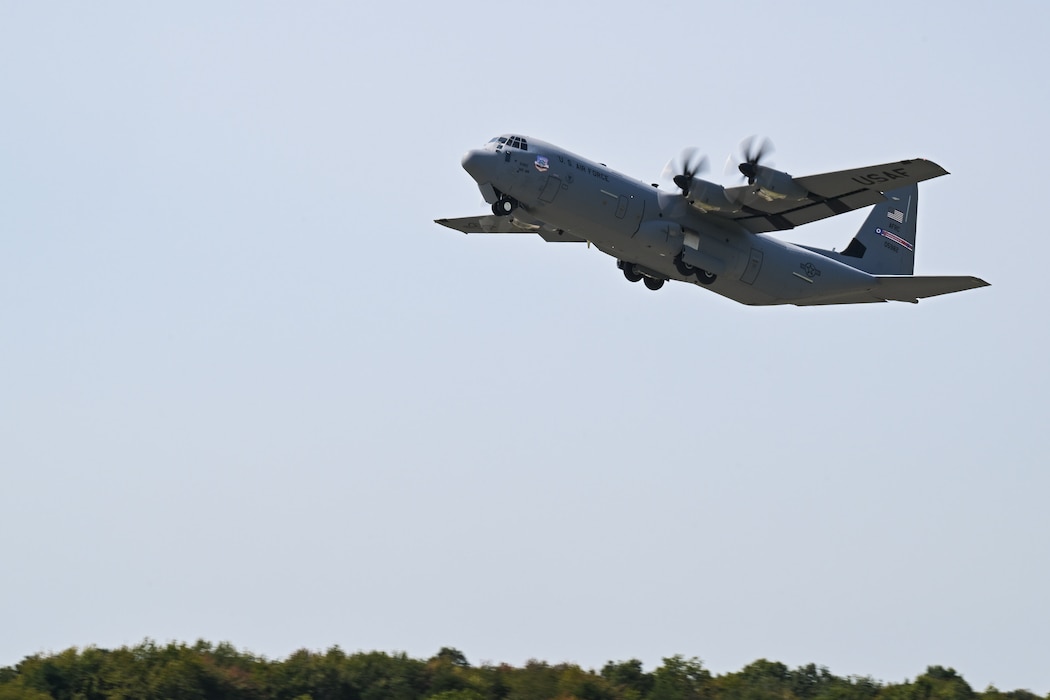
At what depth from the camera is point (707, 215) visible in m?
38.3

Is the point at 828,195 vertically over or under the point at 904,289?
over

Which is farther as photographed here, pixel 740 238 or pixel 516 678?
pixel 516 678

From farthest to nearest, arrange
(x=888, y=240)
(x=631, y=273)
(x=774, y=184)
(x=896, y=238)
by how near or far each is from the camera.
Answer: (x=896, y=238)
(x=888, y=240)
(x=631, y=273)
(x=774, y=184)

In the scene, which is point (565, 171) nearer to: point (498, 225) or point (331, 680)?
point (498, 225)

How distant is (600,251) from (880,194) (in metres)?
7.64

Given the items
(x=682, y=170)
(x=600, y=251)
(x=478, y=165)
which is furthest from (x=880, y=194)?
(x=478, y=165)

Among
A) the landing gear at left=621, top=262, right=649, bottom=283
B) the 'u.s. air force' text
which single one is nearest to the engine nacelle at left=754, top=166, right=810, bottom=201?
the 'u.s. air force' text

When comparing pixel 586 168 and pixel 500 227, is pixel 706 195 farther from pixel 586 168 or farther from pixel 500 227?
pixel 500 227

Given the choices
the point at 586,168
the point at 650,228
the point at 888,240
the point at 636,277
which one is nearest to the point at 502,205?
the point at 586,168

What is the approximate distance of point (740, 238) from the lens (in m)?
38.9

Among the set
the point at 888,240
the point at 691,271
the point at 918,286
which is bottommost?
the point at 691,271

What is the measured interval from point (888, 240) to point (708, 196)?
375 inches

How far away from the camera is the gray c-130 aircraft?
35781 millimetres

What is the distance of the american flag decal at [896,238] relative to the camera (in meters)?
44.1
